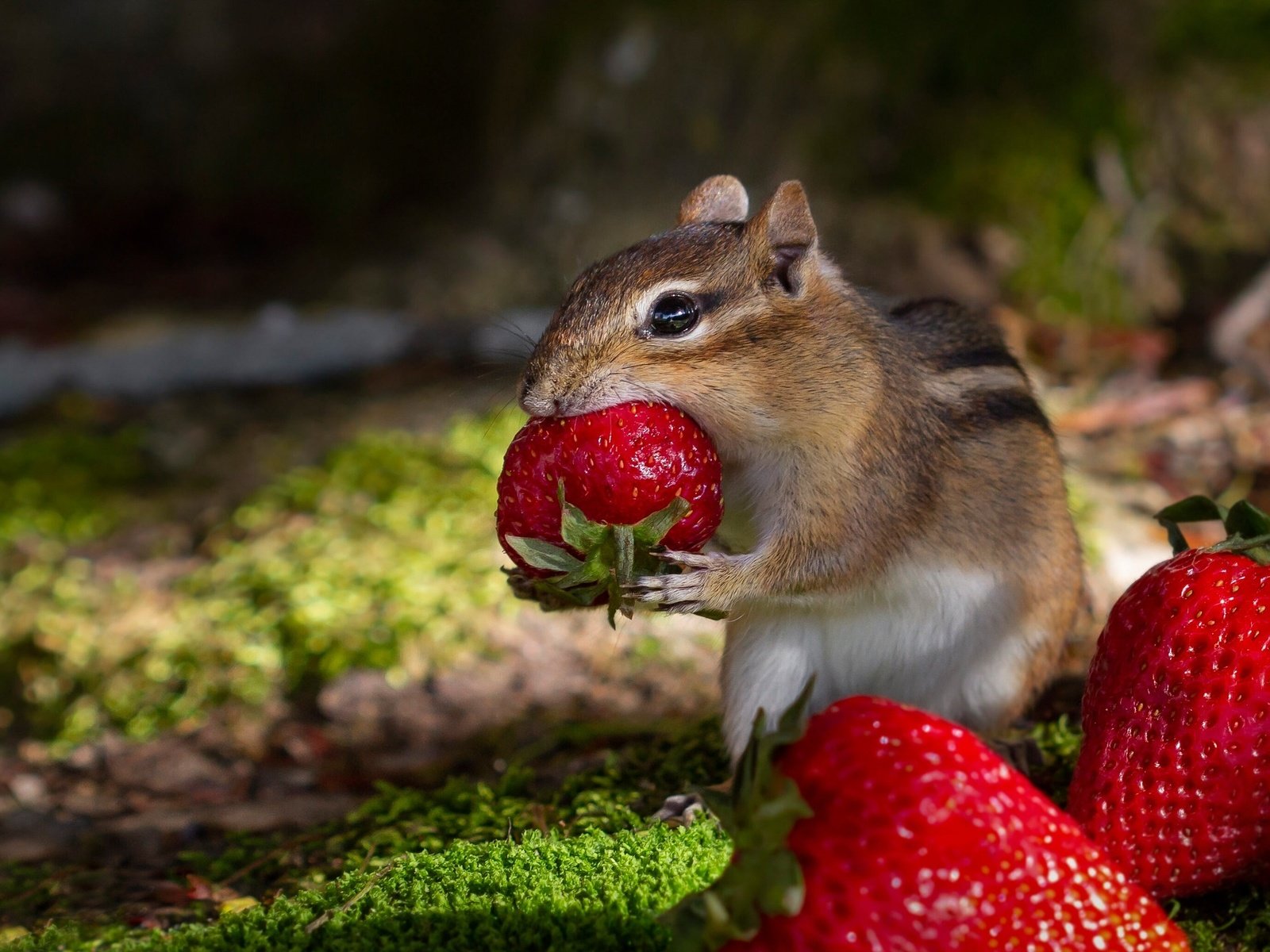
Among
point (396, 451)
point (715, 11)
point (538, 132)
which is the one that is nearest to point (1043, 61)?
point (715, 11)

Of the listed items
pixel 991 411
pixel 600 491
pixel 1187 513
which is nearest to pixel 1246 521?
pixel 1187 513

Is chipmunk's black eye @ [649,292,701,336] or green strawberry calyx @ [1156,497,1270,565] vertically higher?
chipmunk's black eye @ [649,292,701,336]

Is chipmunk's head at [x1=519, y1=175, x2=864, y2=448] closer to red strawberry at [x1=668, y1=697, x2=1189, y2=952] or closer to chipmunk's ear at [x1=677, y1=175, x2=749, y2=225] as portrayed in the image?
chipmunk's ear at [x1=677, y1=175, x2=749, y2=225]

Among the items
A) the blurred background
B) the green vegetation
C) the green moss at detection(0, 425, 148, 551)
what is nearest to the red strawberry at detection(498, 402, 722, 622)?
the blurred background

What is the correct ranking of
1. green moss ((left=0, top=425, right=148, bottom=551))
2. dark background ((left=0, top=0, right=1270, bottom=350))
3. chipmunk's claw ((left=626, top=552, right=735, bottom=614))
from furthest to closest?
dark background ((left=0, top=0, right=1270, bottom=350)), green moss ((left=0, top=425, right=148, bottom=551)), chipmunk's claw ((left=626, top=552, right=735, bottom=614))

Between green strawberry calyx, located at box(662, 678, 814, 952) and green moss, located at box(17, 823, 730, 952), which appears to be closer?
green strawberry calyx, located at box(662, 678, 814, 952)

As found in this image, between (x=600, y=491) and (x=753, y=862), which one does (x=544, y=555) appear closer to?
(x=600, y=491)

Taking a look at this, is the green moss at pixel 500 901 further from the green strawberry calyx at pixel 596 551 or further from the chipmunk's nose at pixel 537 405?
the chipmunk's nose at pixel 537 405

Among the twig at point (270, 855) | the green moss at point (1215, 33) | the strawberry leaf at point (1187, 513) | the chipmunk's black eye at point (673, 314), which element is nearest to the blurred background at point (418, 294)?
the green moss at point (1215, 33)
